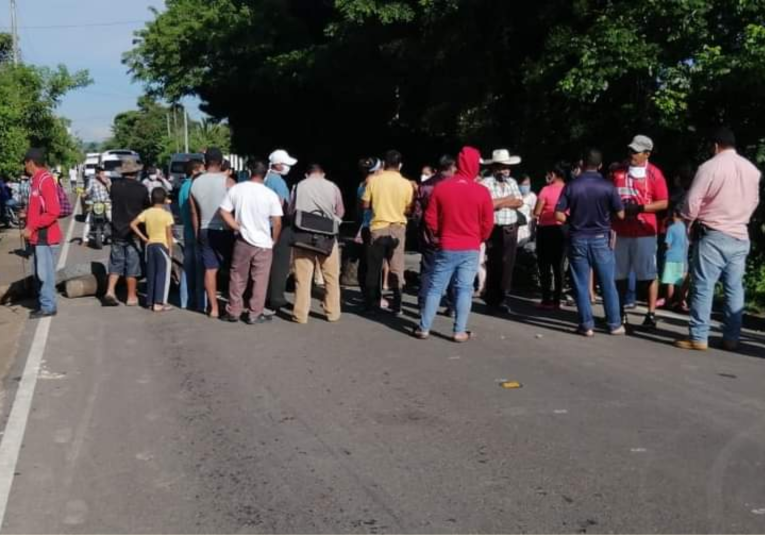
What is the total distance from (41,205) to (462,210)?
464cm

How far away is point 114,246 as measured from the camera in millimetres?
10812

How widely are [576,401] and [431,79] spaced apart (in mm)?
13821

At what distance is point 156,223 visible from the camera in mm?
10430

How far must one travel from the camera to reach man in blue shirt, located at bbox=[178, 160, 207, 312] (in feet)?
33.7

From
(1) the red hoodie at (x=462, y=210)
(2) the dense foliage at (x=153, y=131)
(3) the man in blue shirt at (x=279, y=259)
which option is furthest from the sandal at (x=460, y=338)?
(2) the dense foliage at (x=153, y=131)

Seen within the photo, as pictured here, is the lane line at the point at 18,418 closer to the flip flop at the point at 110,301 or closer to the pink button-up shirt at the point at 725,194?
the flip flop at the point at 110,301

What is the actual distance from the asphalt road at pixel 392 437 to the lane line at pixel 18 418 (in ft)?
0.22

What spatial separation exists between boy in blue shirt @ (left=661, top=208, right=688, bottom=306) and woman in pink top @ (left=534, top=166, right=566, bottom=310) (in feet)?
3.91

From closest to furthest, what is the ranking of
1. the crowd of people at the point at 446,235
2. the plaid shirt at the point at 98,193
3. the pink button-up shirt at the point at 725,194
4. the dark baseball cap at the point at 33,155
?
the pink button-up shirt at the point at 725,194 → the crowd of people at the point at 446,235 → the dark baseball cap at the point at 33,155 → the plaid shirt at the point at 98,193

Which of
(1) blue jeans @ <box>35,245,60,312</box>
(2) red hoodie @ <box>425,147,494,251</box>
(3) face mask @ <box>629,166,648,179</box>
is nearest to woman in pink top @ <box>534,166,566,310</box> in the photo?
(3) face mask @ <box>629,166,648,179</box>

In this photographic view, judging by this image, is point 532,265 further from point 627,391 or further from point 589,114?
point 627,391

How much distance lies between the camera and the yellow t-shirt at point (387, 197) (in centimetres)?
977

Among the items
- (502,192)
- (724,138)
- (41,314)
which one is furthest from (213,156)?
(724,138)

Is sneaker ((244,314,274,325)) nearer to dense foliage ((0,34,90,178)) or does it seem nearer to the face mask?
the face mask
